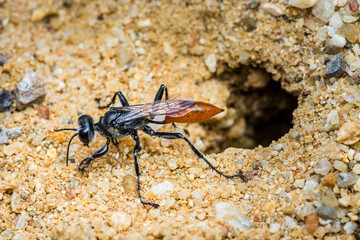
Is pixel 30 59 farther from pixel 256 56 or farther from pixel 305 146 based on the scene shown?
pixel 305 146

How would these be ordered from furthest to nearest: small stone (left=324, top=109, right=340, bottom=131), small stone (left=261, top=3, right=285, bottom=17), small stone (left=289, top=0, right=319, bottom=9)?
small stone (left=261, top=3, right=285, bottom=17)
small stone (left=289, top=0, right=319, bottom=9)
small stone (left=324, top=109, right=340, bottom=131)

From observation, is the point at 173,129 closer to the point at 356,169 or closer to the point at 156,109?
the point at 156,109

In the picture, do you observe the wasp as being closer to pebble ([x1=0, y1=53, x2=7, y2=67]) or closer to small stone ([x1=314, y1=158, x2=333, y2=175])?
small stone ([x1=314, y1=158, x2=333, y2=175])

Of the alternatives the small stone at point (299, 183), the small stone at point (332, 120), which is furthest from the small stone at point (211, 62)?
the small stone at point (299, 183)

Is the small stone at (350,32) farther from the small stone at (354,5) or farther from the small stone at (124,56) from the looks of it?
the small stone at (124,56)

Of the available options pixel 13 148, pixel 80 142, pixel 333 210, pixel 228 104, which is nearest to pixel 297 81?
pixel 228 104

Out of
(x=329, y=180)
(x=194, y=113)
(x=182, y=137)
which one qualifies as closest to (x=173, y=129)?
(x=182, y=137)

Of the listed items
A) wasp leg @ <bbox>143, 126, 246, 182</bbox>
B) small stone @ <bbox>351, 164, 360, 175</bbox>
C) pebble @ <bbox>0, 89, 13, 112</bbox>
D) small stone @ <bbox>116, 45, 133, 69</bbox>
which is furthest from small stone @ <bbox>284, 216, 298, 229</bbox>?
pebble @ <bbox>0, 89, 13, 112</bbox>
